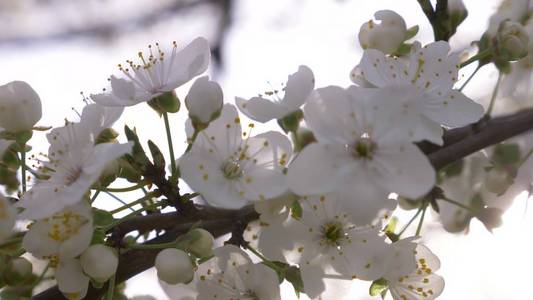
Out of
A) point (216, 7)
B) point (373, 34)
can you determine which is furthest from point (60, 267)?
point (216, 7)

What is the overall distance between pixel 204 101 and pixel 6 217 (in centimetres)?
42

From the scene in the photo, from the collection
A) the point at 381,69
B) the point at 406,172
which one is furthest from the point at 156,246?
the point at 381,69

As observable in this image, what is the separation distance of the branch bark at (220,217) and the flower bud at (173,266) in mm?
101

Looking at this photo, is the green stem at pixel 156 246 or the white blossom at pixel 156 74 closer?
the green stem at pixel 156 246

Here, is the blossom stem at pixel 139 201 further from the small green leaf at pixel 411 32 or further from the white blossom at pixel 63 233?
the small green leaf at pixel 411 32

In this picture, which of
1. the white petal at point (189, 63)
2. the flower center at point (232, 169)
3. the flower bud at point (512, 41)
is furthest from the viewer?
the flower bud at point (512, 41)

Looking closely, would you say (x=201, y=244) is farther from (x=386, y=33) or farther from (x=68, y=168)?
(x=386, y=33)

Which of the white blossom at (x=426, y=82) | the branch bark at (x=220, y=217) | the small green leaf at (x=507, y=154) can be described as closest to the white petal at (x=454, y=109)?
the white blossom at (x=426, y=82)

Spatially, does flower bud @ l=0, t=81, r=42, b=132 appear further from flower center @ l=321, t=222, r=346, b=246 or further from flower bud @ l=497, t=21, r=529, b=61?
flower bud @ l=497, t=21, r=529, b=61

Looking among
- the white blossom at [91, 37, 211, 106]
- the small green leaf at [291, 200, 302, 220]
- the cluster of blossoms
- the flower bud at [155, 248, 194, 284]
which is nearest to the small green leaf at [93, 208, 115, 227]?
the cluster of blossoms

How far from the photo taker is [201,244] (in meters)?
1.34

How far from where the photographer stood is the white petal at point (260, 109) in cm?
140

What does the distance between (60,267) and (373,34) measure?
859 millimetres

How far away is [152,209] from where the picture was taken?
4.66ft
